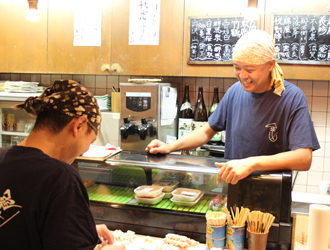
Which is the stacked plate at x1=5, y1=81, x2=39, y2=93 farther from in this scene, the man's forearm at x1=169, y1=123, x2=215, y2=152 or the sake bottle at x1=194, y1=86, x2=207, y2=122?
the man's forearm at x1=169, y1=123, x2=215, y2=152

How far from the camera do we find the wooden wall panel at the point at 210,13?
290cm

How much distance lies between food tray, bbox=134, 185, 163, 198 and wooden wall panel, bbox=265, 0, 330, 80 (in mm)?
1842

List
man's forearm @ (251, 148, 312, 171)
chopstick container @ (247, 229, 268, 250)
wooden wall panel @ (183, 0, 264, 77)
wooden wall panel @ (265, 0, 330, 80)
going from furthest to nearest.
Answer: wooden wall panel @ (183, 0, 264, 77) → wooden wall panel @ (265, 0, 330, 80) → man's forearm @ (251, 148, 312, 171) → chopstick container @ (247, 229, 268, 250)

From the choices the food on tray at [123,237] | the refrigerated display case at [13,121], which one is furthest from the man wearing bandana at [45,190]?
the refrigerated display case at [13,121]

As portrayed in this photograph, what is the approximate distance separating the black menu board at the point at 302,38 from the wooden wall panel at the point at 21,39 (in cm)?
237

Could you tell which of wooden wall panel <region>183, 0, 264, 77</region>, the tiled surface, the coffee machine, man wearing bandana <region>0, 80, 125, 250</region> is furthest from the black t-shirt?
the tiled surface

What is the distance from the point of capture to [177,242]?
133 cm

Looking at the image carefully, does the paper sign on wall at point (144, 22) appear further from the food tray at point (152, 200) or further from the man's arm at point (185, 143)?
the food tray at point (152, 200)

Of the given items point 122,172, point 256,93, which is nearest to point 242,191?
point 122,172

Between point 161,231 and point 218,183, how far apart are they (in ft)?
1.11

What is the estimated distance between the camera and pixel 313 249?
3.02 ft

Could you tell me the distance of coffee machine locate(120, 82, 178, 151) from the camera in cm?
296

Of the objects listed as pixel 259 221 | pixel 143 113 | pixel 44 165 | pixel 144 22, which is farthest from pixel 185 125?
pixel 44 165

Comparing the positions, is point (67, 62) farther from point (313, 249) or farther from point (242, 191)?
point (313, 249)
